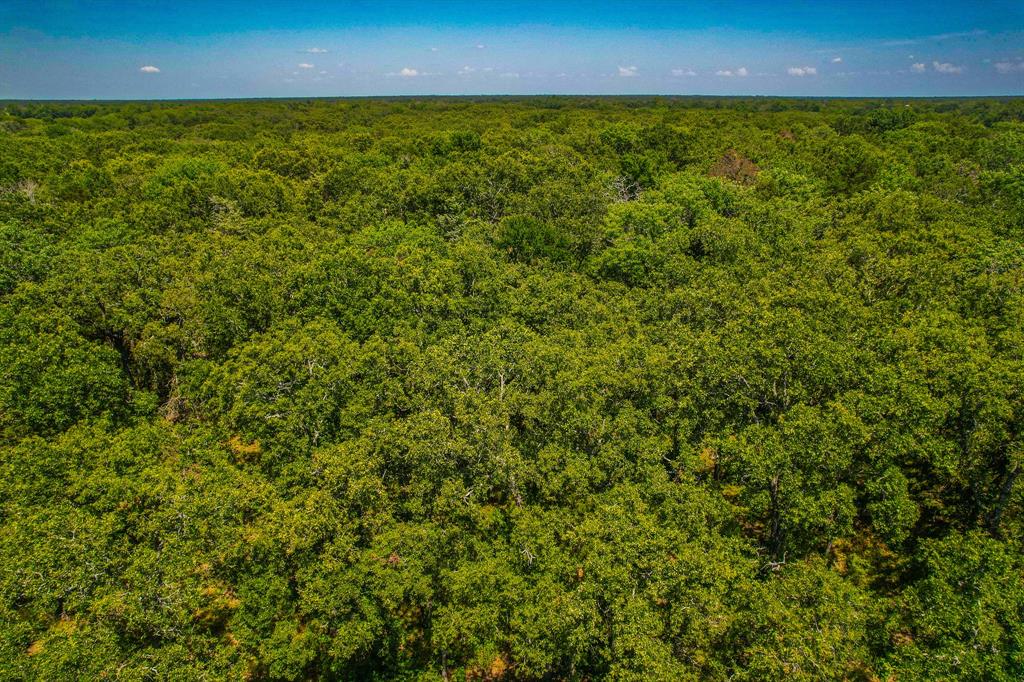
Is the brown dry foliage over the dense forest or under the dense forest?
over

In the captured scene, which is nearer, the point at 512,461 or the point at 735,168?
the point at 512,461

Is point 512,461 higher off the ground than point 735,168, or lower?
lower

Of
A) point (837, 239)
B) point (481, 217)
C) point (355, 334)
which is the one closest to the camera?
point (355, 334)

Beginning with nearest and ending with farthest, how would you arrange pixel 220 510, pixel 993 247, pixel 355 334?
pixel 220 510 → pixel 355 334 → pixel 993 247

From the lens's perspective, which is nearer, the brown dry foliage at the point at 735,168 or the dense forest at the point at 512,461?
the dense forest at the point at 512,461

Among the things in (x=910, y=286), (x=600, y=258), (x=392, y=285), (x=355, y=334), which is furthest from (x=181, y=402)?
(x=910, y=286)

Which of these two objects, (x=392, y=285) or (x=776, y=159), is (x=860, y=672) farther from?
(x=776, y=159)

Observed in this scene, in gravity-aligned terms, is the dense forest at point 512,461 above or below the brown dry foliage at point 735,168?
below

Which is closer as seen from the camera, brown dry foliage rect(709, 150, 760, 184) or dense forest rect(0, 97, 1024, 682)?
dense forest rect(0, 97, 1024, 682)
